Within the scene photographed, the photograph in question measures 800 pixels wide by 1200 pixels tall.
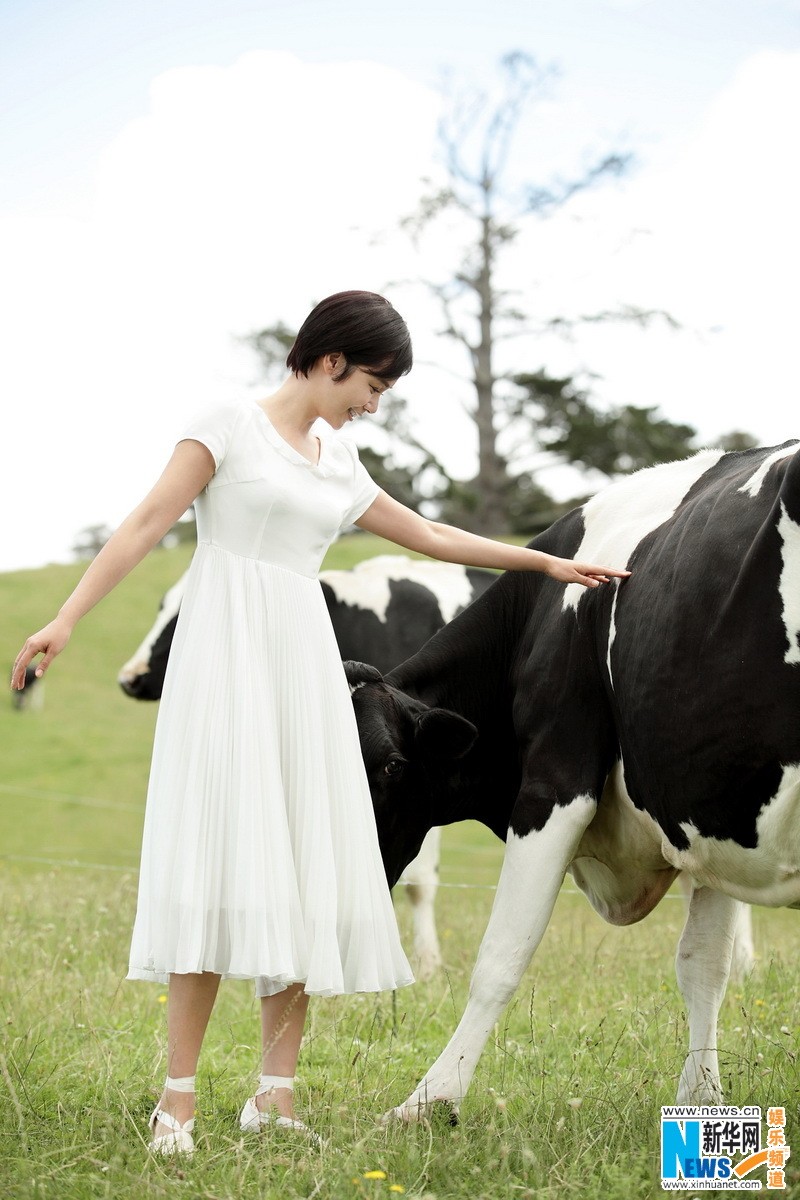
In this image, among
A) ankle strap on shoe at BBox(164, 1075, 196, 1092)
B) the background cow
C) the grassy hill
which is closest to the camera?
ankle strap on shoe at BBox(164, 1075, 196, 1092)

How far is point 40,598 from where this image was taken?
2788 cm

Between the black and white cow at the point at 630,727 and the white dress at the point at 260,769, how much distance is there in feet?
1.62

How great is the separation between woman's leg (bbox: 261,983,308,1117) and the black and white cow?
36 centimetres

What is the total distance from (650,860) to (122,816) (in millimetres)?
13276

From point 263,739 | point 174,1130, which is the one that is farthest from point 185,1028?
point 263,739

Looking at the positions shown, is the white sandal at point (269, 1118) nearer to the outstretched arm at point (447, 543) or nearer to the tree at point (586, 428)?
the outstretched arm at point (447, 543)

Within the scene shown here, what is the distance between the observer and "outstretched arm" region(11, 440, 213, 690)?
3.35m

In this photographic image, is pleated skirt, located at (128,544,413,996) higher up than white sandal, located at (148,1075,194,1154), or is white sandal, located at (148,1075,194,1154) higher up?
pleated skirt, located at (128,544,413,996)

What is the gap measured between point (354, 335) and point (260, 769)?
1258 millimetres

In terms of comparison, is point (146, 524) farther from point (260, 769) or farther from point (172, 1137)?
point (172, 1137)

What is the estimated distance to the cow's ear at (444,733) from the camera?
13.6ft

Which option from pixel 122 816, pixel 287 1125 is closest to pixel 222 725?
pixel 287 1125

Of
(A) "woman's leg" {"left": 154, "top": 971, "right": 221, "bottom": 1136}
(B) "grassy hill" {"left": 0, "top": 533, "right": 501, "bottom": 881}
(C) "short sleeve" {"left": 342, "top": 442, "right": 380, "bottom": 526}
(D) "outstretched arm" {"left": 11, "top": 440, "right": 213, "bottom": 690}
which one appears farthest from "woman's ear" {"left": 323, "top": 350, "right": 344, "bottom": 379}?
(B) "grassy hill" {"left": 0, "top": 533, "right": 501, "bottom": 881}

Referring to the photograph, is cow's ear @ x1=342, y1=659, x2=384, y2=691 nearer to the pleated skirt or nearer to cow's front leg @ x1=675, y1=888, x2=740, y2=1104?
the pleated skirt
